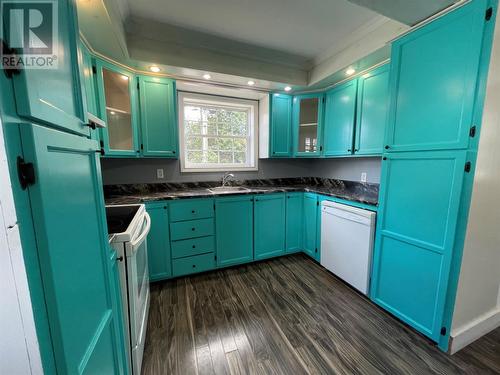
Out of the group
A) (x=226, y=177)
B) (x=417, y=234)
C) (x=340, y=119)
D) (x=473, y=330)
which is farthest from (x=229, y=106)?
(x=473, y=330)

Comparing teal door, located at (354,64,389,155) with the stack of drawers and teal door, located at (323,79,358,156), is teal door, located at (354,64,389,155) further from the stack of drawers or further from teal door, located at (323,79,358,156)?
the stack of drawers

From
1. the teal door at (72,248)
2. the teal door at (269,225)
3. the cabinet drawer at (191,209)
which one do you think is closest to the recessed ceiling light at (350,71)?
the teal door at (269,225)

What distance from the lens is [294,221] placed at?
9.07 ft

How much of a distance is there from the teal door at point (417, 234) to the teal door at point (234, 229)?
1353 mm

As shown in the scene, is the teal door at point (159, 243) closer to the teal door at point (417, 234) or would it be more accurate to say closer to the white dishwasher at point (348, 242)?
the white dishwasher at point (348, 242)

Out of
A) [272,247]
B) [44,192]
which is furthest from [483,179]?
[44,192]

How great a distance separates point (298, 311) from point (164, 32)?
9.50ft

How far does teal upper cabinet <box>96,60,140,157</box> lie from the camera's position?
1.91 m

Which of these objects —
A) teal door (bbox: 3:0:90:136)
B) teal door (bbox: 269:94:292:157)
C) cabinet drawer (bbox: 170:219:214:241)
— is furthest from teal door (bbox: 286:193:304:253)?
teal door (bbox: 3:0:90:136)

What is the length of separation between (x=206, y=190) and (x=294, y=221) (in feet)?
4.10

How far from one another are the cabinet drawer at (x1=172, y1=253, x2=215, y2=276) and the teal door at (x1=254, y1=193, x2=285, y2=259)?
60 cm

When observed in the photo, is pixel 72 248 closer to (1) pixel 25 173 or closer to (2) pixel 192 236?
(1) pixel 25 173

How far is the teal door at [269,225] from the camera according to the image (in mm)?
2555

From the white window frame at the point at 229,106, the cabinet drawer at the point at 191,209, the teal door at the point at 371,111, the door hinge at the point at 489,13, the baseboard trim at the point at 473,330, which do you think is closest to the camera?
the door hinge at the point at 489,13
